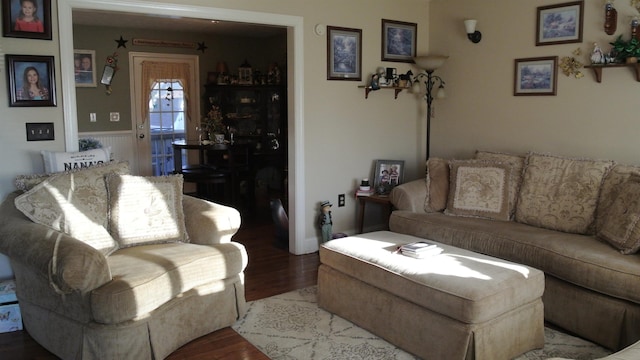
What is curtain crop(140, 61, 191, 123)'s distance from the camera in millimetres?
7678

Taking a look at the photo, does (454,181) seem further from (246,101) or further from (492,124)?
(246,101)

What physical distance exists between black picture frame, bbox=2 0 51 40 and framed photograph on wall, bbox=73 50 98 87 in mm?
3874

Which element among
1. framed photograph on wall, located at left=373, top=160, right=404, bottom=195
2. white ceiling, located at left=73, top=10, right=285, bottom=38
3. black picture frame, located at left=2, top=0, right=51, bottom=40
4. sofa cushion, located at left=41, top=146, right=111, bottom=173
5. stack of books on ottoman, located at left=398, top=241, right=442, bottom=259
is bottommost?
stack of books on ottoman, located at left=398, top=241, right=442, bottom=259

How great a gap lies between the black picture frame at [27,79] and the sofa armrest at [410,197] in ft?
8.46

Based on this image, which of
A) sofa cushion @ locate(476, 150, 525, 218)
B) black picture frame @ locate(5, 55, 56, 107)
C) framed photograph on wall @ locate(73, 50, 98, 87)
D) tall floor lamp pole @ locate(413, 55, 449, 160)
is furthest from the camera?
framed photograph on wall @ locate(73, 50, 98, 87)

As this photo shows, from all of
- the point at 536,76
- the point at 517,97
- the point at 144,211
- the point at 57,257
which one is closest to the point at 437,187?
the point at 517,97

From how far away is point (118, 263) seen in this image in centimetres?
289

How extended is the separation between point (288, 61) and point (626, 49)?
2.52 m

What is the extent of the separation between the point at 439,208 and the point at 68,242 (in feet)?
9.13

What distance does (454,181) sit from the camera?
170 inches

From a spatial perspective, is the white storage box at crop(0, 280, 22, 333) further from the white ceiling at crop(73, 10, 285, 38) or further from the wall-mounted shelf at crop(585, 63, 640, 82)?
the wall-mounted shelf at crop(585, 63, 640, 82)

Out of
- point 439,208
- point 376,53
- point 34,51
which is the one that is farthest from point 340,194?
point 34,51

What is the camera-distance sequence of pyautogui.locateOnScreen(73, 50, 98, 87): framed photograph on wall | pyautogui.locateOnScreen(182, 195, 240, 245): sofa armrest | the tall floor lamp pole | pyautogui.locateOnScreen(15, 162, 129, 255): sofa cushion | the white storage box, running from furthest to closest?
pyautogui.locateOnScreen(73, 50, 98, 87): framed photograph on wall → the tall floor lamp pole → pyautogui.locateOnScreen(182, 195, 240, 245): sofa armrest → the white storage box → pyautogui.locateOnScreen(15, 162, 129, 255): sofa cushion

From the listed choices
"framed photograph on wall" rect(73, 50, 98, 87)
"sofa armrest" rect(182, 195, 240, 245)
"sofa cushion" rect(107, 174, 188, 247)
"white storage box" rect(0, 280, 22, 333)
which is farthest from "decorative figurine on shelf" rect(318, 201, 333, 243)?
"framed photograph on wall" rect(73, 50, 98, 87)
